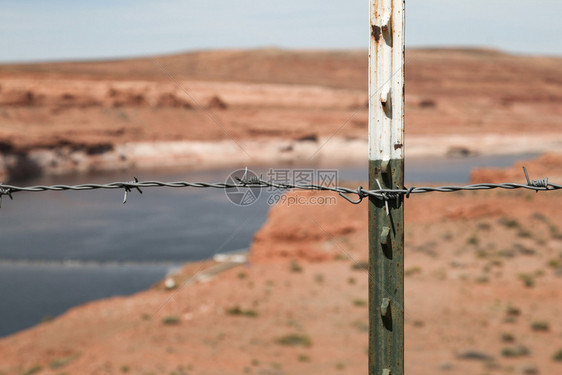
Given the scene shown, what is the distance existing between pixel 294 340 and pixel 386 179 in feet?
33.3

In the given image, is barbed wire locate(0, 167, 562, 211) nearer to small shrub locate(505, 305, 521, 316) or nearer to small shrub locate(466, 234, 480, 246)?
small shrub locate(505, 305, 521, 316)

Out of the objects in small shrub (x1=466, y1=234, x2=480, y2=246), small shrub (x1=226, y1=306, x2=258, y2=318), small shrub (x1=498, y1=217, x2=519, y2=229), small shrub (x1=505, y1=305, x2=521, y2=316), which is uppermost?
small shrub (x1=498, y1=217, x2=519, y2=229)

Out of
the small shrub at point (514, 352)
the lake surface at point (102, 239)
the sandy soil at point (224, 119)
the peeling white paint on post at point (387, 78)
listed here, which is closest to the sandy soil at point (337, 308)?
the small shrub at point (514, 352)

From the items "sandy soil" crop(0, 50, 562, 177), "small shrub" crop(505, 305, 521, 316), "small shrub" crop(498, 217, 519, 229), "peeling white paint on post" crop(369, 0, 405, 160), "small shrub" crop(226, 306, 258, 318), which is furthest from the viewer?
"sandy soil" crop(0, 50, 562, 177)

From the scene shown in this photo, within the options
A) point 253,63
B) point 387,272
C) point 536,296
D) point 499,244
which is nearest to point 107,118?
point 253,63

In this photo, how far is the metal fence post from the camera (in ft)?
8.73

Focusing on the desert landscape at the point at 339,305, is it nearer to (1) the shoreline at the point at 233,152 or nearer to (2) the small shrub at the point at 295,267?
(2) the small shrub at the point at 295,267

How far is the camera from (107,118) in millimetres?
65375

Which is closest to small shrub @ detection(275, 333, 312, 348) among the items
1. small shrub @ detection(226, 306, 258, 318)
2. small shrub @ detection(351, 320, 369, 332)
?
small shrub @ detection(351, 320, 369, 332)

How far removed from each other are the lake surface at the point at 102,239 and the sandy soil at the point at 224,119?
951 cm

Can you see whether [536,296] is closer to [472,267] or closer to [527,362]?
[472,267]

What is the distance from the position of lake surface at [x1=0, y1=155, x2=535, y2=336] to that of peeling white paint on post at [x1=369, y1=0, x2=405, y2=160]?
18.0 metres

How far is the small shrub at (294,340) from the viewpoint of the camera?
12.2 metres

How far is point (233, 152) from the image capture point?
211ft
